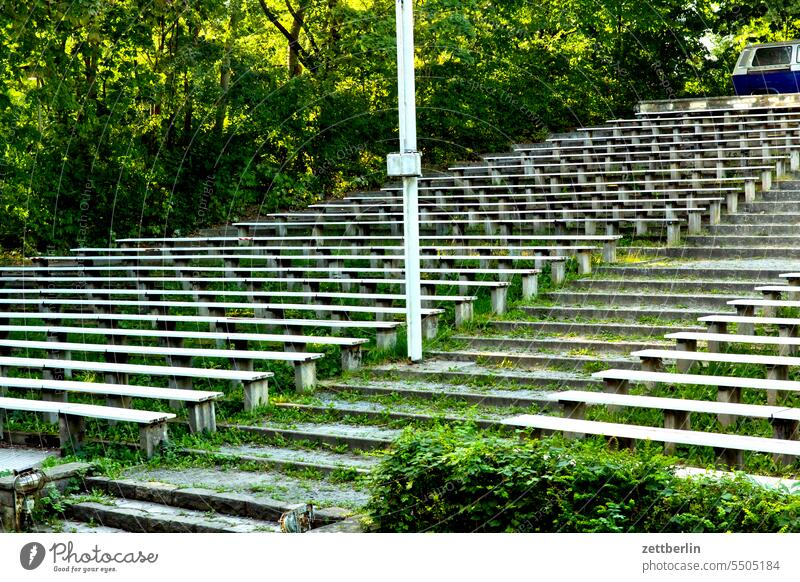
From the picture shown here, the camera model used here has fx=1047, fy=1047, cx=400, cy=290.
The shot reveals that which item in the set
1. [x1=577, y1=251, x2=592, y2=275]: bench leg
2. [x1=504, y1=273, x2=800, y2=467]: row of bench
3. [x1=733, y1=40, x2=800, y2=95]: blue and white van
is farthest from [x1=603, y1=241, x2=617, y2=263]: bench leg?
[x1=733, y1=40, x2=800, y2=95]: blue and white van

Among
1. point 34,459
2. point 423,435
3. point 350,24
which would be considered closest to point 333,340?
point 34,459

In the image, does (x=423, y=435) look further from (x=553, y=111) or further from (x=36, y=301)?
(x=553, y=111)

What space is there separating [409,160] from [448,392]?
263 centimetres

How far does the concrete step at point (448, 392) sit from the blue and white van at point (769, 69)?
15021mm

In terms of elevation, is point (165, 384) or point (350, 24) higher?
point (350, 24)

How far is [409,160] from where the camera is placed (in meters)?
11.4

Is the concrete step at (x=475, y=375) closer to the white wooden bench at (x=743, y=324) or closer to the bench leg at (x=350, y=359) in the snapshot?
the bench leg at (x=350, y=359)

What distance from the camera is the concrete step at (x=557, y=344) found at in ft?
36.3

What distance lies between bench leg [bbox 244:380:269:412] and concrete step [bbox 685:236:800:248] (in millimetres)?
7097

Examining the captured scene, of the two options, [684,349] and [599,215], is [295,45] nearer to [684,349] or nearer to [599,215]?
[599,215]

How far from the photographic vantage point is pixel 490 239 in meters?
16.5

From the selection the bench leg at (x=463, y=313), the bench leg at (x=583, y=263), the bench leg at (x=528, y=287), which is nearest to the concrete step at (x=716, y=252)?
the bench leg at (x=583, y=263)

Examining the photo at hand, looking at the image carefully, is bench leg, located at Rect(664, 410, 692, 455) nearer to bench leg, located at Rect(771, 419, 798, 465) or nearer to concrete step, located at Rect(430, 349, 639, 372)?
bench leg, located at Rect(771, 419, 798, 465)

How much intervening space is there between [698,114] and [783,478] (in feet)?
49.4
